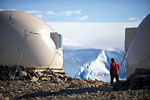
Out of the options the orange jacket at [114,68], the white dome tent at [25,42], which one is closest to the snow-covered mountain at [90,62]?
the white dome tent at [25,42]

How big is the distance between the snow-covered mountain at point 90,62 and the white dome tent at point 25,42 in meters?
5.46

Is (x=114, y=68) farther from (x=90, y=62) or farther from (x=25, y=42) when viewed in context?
(x=90, y=62)

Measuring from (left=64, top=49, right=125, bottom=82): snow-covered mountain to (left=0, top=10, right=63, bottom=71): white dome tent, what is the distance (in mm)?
5456

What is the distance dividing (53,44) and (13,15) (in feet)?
8.91

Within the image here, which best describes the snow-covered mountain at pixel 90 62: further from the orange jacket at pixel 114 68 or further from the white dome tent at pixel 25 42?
the orange jacket at pixel 114 68

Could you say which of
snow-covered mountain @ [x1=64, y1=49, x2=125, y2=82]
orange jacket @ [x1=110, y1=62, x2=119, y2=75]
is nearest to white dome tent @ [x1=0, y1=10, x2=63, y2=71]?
orange jacket @ [x1=110, y1=62, x2=119, y2=75]

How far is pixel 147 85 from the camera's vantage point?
7.94 meters

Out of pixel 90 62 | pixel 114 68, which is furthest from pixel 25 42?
pixel 90 62

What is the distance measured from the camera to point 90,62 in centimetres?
2095

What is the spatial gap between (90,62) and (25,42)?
835 centimetres

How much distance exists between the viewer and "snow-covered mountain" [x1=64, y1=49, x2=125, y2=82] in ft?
65.1

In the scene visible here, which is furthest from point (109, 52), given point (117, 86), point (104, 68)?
point (117, 86)

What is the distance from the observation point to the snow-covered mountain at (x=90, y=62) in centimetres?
1984

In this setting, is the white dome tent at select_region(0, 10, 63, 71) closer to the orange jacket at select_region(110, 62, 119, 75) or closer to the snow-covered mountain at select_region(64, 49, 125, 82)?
the orange jacket at select_region(110, 62, 119, 75)
